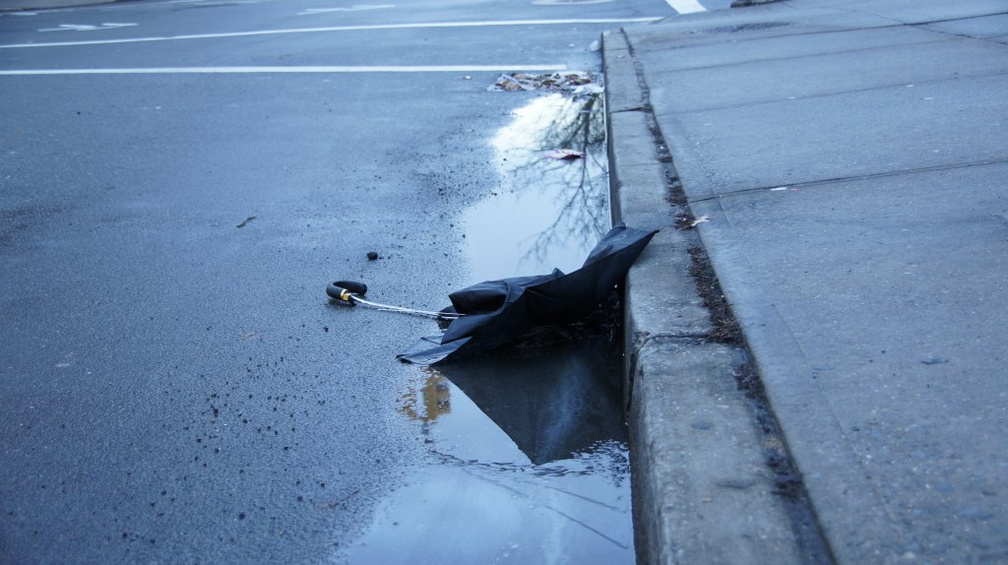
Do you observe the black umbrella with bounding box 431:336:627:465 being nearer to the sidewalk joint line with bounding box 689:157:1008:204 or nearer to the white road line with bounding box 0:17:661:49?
the sidewalk joint line with bounding box 689:157:1008:204

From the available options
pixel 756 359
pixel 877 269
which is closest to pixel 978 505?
pixel 756 359

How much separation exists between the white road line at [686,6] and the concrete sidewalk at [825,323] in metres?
8.08

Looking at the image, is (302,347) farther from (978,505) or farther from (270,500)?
(978,505)

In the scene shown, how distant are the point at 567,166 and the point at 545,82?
3.29 m

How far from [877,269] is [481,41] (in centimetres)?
1010

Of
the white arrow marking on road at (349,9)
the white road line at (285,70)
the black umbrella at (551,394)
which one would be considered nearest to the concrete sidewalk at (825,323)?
the black umbrella at (551,394)

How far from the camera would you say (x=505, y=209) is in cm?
589

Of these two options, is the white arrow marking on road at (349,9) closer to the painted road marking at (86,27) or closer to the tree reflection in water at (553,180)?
the painted road marking at (86,27)

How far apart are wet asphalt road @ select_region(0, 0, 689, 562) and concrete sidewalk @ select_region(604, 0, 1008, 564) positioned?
0.99 metres

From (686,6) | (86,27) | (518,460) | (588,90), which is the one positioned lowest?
(518,460)

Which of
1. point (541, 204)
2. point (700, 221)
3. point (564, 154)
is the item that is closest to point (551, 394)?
point (700, 221)

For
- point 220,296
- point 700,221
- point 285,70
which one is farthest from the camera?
point 285,70

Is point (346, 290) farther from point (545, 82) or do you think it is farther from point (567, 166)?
point (545, 82)

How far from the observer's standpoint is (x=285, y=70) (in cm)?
1155
